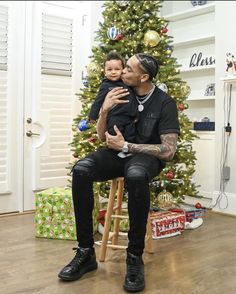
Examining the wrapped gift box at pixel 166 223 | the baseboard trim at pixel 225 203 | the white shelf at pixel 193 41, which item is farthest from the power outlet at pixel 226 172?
the white shelf at pixel 193 41

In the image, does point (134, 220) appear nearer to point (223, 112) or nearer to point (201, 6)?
point (223, 112)

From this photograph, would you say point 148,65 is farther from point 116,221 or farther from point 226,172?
point 226,172

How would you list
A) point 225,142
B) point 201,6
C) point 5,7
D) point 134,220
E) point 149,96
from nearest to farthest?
point 134,220
point 149,96
point 5,7
point 225,142
point 201,6

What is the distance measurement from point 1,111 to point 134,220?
2157 mm

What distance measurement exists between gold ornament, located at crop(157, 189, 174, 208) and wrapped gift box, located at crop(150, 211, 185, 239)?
12 centimetres

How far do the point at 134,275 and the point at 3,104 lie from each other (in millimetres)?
2304

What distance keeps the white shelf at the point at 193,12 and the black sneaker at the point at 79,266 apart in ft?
10.1

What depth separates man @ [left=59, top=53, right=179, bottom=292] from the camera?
2033 millimetres

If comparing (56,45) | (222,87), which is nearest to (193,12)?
(222,87)

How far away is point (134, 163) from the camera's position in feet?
6.96

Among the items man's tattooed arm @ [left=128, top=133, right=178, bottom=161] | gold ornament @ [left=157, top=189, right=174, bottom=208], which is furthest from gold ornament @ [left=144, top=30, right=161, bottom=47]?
man's tattooed arm @ [left=128, top=133, right=178, bottom=161]

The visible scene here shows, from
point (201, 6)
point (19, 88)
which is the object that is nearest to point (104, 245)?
point (19, 88)

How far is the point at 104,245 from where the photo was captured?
2441 millimetres

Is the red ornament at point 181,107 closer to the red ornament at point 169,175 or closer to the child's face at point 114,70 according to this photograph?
the red ornament at point 169,175
